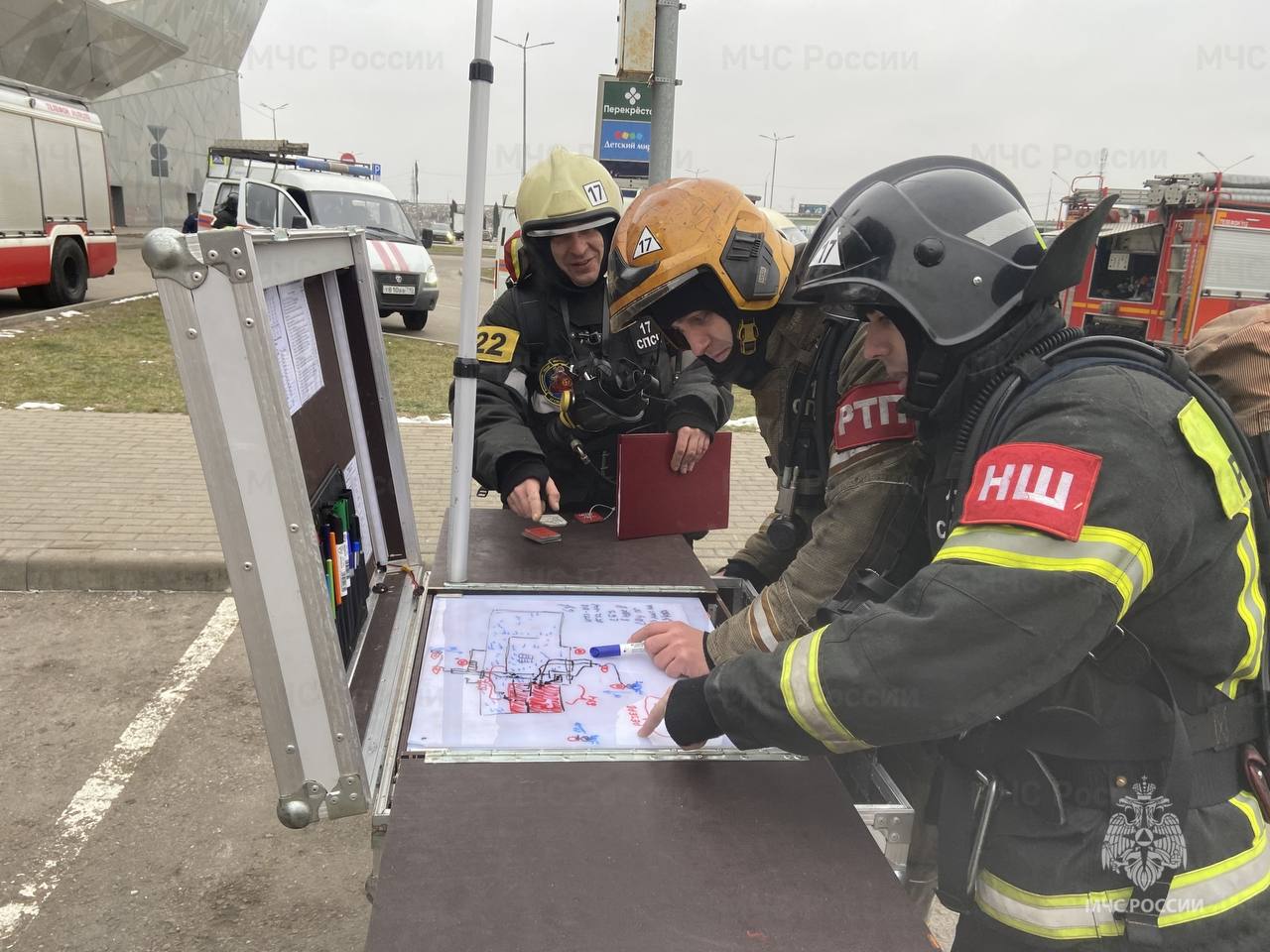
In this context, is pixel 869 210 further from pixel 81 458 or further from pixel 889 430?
pixel 81 458

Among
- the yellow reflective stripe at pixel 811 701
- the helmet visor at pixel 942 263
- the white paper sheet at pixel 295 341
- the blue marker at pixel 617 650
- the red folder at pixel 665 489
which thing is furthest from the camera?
the red folder at pixel 665 489

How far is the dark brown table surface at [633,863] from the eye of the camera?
1088 millimetres


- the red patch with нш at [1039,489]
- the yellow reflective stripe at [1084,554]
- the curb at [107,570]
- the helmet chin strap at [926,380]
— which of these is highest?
the helmet chin strap at [926,380]

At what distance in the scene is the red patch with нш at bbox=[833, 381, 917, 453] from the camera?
5.22 feet

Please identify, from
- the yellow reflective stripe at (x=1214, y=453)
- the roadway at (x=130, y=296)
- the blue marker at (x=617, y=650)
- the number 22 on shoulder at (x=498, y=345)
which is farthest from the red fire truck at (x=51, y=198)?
the yellow reflective stripe at (x=1214, y=453)

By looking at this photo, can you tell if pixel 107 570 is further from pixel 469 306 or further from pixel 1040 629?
pixel 1040 629

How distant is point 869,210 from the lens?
4.48 feet

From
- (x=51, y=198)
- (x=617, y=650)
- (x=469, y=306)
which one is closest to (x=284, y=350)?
(x=469, y=306)

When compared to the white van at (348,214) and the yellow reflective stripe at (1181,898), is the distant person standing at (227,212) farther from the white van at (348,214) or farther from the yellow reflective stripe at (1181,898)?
the yellow reflective stripe at (1181,898)

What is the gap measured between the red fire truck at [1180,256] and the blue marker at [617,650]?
410 inches

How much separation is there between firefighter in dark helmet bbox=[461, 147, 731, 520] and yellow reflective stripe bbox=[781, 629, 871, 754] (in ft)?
4.33

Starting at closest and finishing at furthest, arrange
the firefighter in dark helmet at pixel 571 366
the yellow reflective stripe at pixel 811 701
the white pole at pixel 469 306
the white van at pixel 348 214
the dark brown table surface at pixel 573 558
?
1. the yellow reflective stripe at pixel 811 701
2. the white pole at pixel 469 306
3. the dark brown table surface at pixel 573 558
4. the firefighter in dark helmet at pixel 571 366
5. the white van at pixel 348 214

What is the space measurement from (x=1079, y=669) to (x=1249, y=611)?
235mm

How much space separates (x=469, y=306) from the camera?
2.02m
